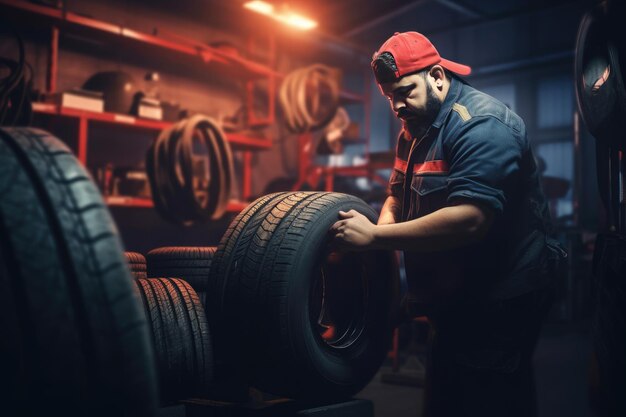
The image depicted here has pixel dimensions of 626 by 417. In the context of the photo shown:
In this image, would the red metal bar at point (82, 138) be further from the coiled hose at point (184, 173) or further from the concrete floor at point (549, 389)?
the concrete floor at point (549, 389)

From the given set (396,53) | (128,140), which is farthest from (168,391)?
(128,140)

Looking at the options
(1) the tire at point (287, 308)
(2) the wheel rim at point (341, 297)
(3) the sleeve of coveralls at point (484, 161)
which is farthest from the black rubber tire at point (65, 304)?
(2) the wheel rim at point (341, 297)

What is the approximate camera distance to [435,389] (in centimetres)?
199

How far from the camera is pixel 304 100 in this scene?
6.98 metres

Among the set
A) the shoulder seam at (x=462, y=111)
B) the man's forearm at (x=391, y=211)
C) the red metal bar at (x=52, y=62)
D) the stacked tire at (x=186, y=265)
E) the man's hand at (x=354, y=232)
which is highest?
the red metal bar at (x=52, y=62)

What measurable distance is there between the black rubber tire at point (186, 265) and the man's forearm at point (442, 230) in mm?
1034

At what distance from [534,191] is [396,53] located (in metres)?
0.63

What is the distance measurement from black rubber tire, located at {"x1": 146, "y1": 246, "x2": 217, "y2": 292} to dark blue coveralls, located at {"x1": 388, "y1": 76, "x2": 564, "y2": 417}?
1.01m

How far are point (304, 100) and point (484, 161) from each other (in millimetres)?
5401

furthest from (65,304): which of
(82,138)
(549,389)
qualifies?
(82,138)

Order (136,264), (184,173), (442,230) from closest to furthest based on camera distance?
1. (442,230)
2. (136,264)
3. (184,173)

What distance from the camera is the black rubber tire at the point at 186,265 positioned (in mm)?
2557

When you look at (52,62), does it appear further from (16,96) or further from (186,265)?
Result: (186,265)

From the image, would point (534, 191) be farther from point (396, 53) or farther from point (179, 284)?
point (179, 284)
